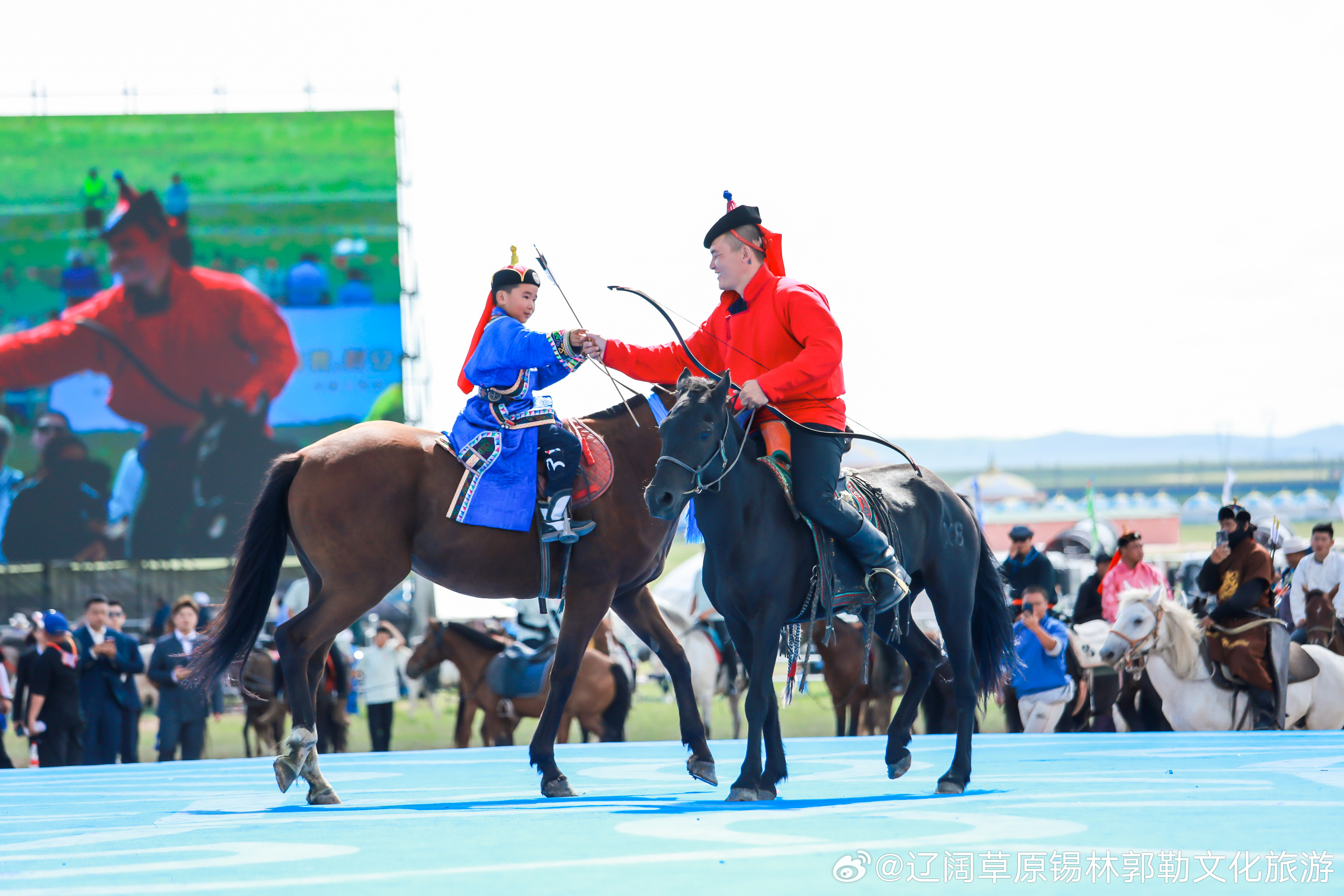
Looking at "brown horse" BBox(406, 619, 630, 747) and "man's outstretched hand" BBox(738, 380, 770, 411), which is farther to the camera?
"brown horse" BBox(406, 619, 630, 747)

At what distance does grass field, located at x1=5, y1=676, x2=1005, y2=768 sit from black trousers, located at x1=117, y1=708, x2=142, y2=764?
210 cm

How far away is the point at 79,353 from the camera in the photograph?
25562mm

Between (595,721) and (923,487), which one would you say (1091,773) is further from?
(595,721)

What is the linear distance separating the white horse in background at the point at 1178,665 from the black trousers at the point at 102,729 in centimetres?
775

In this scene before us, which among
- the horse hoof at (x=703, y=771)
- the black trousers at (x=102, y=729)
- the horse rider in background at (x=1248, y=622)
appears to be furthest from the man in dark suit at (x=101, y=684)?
the horse rider in background at (x=1248, y=622)

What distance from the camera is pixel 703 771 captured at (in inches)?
219

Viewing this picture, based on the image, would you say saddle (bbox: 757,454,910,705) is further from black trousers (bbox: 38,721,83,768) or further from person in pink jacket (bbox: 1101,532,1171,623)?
black trousers (bbox: 38,721,83,768)

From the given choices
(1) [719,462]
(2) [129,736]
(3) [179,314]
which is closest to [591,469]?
(1) [719,462]

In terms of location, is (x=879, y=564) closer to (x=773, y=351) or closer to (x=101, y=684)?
(x=773, y=351)

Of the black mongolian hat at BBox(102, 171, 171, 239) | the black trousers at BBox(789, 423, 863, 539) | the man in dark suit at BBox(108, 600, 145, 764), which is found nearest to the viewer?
Answer: the black trousers at BBox(789, 423, 863, 539)

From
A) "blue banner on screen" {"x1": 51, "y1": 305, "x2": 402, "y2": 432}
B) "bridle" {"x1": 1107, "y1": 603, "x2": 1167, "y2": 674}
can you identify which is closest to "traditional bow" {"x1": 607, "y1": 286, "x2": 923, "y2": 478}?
"bridle" {"x1": 1107, "y1": 603, "x2": 1167, "y2": 674}

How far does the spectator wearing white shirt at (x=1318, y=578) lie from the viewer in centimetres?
1155

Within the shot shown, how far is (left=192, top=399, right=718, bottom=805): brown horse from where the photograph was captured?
5672mm

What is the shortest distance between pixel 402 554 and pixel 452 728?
624 inches
